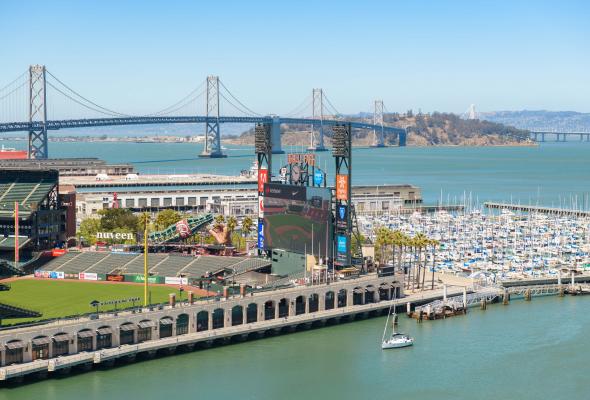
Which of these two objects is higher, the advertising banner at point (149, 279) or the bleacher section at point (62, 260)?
the bleacher section at point (62, 260)

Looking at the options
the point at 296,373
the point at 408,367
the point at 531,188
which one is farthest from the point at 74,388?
the point at 531,188

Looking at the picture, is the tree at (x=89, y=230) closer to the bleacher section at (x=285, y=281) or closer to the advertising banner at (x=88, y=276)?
the advertising banner at (x=88, y=276)

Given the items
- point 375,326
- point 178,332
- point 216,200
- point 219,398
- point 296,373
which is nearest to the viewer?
point 219,398

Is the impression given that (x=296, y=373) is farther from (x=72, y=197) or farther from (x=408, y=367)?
(x=72, y=197)

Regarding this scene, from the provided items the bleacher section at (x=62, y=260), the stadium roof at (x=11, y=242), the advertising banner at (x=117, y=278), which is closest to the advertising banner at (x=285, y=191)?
the advertising banner at (x=117, y=278)

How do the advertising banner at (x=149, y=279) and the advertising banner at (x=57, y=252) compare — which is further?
the advertising banner at (x=57, y=252)
